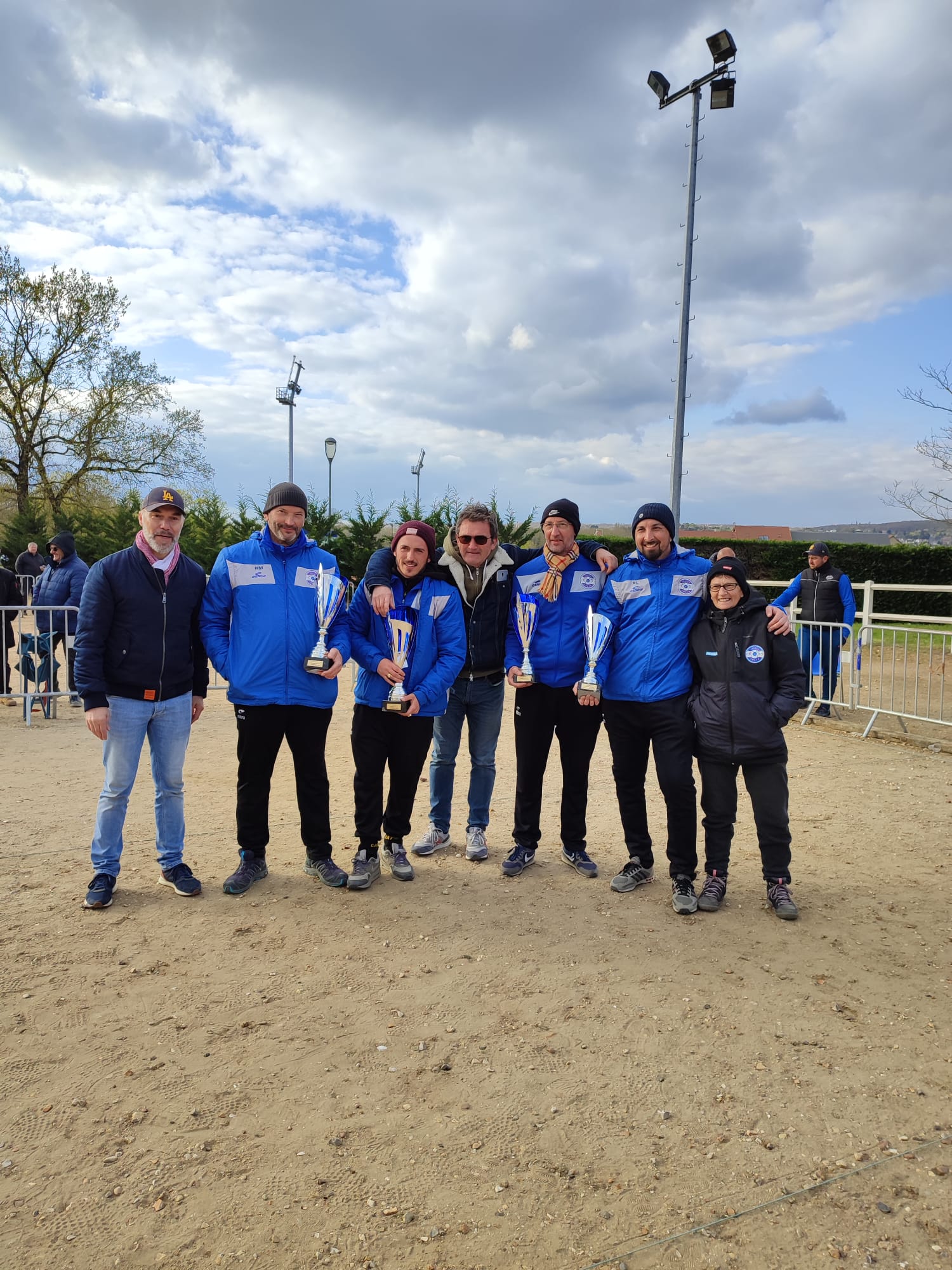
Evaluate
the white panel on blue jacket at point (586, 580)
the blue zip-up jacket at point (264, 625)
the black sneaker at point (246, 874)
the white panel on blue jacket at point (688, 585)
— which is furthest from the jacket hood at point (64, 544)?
the white panel on blue jacket at point (688, 585)

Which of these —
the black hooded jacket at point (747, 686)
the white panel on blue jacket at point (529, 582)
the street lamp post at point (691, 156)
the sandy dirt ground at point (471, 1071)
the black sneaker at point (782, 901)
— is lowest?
the sandy dirt ground at point (471, 1071)

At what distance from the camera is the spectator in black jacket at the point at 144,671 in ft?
13.2

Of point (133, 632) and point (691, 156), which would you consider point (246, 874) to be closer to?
point (133, 632)

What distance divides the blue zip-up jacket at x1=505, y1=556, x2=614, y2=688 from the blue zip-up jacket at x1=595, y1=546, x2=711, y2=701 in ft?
0.48

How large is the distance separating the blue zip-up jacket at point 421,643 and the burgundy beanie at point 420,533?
0.16 metres

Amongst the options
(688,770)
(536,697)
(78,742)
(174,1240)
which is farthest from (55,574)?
(174,1240)

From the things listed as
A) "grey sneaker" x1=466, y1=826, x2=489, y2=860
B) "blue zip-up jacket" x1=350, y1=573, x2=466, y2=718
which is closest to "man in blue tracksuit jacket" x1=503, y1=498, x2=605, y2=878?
"grey sneaker" x1=466, y1=826, x2=489, y2=860

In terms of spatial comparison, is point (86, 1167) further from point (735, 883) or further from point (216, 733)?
point (216, 733)

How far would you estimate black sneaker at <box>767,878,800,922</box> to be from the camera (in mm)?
4145

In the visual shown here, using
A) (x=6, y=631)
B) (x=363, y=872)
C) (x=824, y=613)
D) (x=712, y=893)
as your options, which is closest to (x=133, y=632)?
(x=363, y=872)

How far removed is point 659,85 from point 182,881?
12.9 m

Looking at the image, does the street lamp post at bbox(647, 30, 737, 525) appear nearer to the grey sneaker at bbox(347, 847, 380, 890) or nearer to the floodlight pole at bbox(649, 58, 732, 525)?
the floodlight pole at bbox(649, 58, 732, 525)

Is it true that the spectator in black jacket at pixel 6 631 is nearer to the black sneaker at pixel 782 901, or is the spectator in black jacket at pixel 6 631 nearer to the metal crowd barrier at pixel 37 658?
the metal crowd barrier at pixel 37 658

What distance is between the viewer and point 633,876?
4.52 metres
